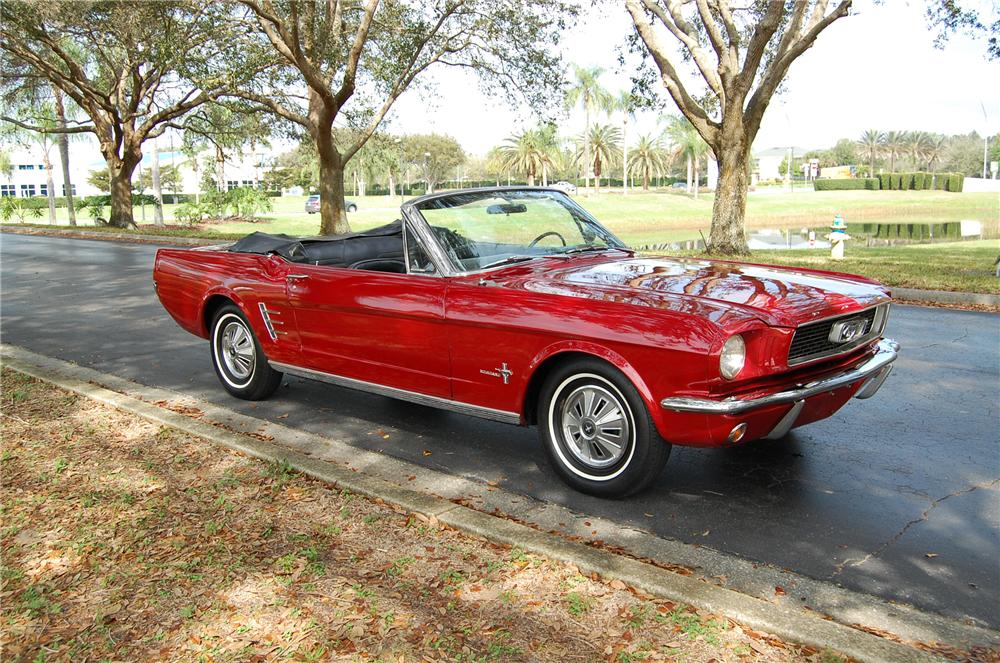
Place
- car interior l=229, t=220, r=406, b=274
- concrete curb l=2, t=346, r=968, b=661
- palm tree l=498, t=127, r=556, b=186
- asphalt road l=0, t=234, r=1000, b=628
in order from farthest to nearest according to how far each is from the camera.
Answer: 1. palm tree l=498, t=127, r=556, b=186
2. car interior l=229, t=220, r=406, b=274
3. asphalt road l=0, t=234, r=1000, b=628
4. concrete curb l=2, t=346, r=968, b=661

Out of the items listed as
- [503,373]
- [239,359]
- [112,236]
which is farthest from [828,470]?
[112,236]

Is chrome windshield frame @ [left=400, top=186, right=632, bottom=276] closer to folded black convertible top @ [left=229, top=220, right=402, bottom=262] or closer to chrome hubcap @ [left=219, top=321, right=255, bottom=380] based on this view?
folded black convertible top @ [left=229, top=220, right=402, bottom=262]

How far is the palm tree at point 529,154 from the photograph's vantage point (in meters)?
78.1

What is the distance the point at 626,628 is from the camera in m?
2.90

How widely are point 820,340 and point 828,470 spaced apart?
92 centimetres

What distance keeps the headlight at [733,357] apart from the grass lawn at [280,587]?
1106 millimetres

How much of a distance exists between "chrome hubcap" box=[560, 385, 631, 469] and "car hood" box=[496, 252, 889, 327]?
501mm

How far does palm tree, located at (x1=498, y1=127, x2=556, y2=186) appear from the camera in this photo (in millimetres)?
78125

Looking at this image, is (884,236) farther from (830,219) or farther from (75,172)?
(75,172)

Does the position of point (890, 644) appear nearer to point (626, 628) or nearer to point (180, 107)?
point (626, 628)

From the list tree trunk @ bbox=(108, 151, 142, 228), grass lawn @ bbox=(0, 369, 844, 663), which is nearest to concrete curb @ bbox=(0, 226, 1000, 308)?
tree trunk @ bbox=(108, 151, 142, 228)

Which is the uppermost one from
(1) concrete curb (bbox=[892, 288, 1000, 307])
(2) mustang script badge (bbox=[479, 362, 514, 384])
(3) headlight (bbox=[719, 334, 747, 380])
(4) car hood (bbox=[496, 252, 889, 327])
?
(4) car hood (bbox=[496, 252, 889, 327])

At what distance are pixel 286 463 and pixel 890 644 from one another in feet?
9.93

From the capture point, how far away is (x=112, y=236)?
2702 centimetres
